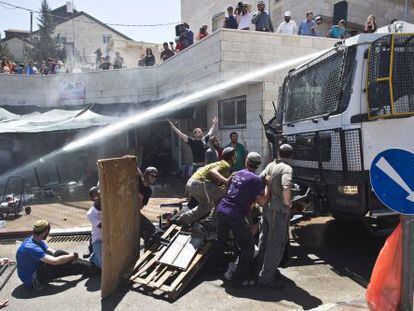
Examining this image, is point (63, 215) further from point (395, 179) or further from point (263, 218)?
point (395, 179)

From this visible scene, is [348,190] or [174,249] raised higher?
[348,190]

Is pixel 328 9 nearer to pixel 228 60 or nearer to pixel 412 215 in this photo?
pixel 228 60

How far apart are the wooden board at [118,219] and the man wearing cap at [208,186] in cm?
74

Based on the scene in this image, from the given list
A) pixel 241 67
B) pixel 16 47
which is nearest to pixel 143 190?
pixel 241 67

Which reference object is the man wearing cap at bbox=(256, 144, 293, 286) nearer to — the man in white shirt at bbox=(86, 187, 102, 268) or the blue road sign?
the blue road sign

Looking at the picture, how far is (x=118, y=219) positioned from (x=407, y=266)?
9.96ft

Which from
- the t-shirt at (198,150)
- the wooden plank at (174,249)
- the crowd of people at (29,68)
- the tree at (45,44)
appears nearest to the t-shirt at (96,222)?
the wooden plank at (174,249)

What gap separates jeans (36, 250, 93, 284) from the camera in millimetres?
4895

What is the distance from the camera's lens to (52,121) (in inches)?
493

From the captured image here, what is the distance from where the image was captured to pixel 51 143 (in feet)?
50.3

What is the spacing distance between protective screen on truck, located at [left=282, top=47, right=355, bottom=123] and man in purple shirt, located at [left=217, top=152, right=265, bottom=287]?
1301 millimetres

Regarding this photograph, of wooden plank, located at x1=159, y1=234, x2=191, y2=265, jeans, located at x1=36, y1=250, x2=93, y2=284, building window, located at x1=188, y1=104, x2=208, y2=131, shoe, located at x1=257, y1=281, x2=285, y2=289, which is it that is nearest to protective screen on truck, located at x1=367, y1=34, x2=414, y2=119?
shoe, located at x1=257, y1=281, x2=285, y2=289

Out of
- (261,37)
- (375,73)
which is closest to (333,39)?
(261,37)

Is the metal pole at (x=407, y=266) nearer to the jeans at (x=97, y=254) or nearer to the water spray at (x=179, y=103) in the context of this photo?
the jeans at (x=97, y=254)
